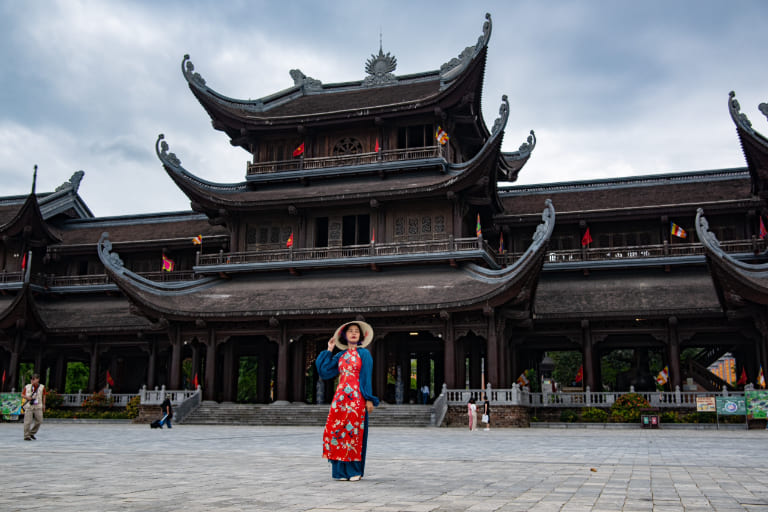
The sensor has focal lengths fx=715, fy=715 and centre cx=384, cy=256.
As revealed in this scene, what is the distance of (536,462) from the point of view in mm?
9891

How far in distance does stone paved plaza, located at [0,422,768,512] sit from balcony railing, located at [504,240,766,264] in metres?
16.1

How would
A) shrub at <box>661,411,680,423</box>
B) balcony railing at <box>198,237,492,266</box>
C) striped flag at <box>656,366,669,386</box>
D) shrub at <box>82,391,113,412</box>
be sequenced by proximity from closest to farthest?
shrub at <box>661,411,680,423</box>
striped flag at <box>656,366,669,386</box>
balcony railing at <box>198,237,492,266</box>
shrub at <box>82,391,113,412</box>

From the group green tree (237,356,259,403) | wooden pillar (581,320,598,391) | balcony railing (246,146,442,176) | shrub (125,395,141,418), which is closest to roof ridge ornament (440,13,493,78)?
balcony railing (246,146,442,176)

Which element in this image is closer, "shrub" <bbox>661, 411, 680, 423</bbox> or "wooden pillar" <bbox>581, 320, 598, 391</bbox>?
"shrub" <bbox>661, 411, 680, 423</bbox>


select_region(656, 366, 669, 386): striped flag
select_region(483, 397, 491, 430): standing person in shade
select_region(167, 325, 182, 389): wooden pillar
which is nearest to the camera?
select_region(483, 397, 491, 430): standing person in shade

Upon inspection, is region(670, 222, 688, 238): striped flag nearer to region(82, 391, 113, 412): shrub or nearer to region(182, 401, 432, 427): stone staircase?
region(182, 401, 432, 427): stone staircase

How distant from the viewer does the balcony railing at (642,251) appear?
87.6ft

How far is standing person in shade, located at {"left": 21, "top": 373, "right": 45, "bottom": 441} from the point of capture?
15172 mm

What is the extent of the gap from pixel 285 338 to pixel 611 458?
1728 centimetres

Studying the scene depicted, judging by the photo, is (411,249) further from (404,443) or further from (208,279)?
(404,443)

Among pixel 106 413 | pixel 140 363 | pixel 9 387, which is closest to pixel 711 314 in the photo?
pixel 106 413

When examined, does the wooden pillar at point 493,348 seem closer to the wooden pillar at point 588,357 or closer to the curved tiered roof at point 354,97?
the wooden pillar at point 588,357

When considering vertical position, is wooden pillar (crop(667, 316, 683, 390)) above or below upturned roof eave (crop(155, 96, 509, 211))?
below

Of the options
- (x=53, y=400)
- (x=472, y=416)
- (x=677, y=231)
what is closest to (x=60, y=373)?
(x=53, y=400)
